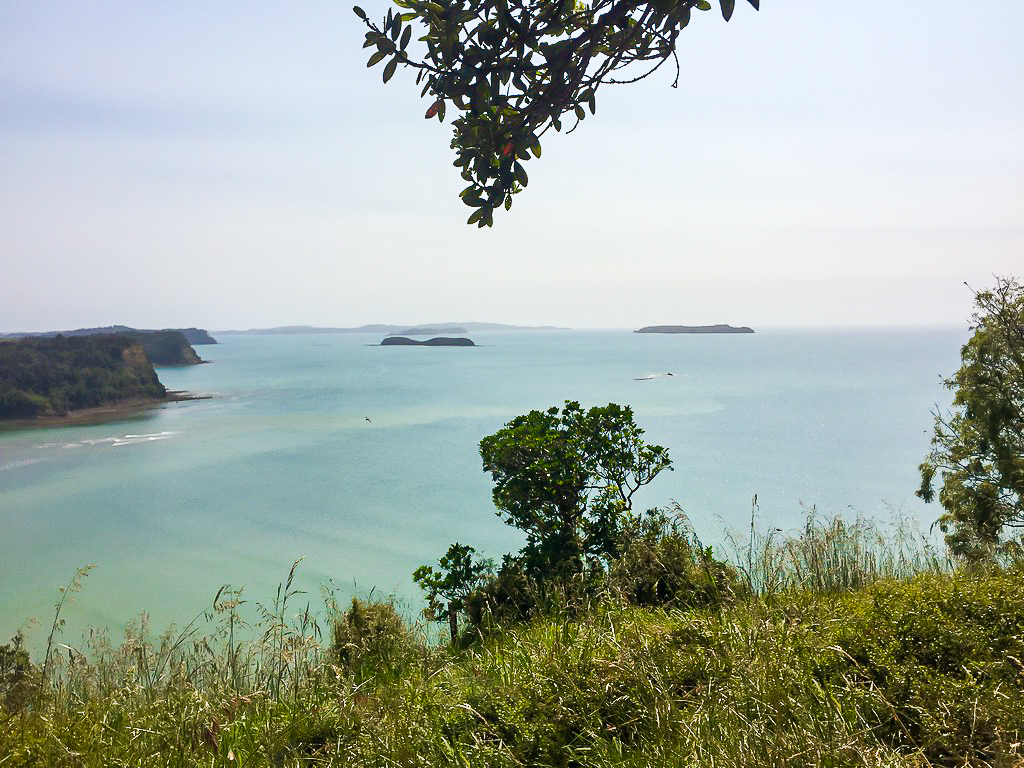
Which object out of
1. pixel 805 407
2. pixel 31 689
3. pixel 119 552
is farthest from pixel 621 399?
pixel 31 689

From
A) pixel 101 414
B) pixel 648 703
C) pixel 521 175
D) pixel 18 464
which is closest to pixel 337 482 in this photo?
pixel 18 464

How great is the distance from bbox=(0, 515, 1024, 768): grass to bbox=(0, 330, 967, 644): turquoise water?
Answer: 667cm

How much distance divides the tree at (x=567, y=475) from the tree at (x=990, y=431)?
524 centimetres

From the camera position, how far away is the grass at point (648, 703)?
2.37 metres

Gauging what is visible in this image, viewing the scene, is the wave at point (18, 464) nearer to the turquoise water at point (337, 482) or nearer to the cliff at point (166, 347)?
the turquoise water at point (337, 482)

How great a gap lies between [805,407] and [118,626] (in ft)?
171

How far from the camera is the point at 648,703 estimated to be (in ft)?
8.99

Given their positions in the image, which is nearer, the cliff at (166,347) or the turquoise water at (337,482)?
the turquoise water at (337,482)

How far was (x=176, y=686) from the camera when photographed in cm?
351

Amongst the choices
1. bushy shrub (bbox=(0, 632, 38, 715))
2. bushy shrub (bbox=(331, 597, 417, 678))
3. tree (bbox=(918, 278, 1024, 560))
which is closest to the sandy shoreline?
bushy shrub (bbox=(0, 632, 38, 715))

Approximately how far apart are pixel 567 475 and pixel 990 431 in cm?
734

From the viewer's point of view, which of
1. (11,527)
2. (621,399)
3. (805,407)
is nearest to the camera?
(11,527)

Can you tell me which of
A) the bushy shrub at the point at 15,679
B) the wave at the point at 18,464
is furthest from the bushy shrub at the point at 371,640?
the wave at the point at 18,464

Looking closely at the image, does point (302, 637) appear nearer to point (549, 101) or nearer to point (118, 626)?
point (549, 101)
